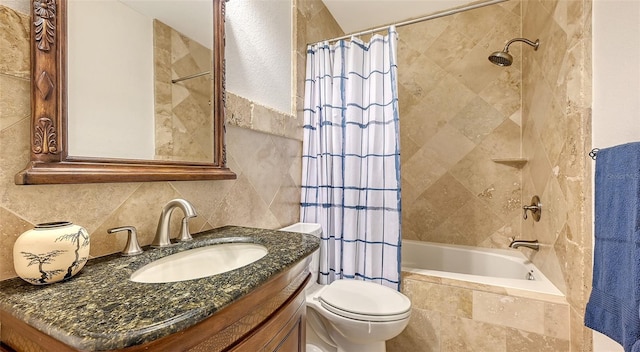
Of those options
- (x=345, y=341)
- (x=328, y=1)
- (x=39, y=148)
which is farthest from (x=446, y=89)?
(x=39, y=148)

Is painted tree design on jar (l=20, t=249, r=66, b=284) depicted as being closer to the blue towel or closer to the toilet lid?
the toilet lid

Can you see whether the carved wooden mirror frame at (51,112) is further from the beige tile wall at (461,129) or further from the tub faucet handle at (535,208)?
the beige tile wall at (461,129)

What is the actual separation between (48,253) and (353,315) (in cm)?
111

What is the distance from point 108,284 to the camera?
1.89ft

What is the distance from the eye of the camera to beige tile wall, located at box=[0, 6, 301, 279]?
0.61 metres

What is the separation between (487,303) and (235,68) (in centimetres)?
176

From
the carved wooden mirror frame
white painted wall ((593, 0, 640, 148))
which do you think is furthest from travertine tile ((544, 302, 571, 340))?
the carved wooden mirror frame

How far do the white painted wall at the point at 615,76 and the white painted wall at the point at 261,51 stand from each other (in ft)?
4.76

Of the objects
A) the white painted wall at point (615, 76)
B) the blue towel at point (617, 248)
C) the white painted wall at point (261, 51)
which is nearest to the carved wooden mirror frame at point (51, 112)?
the white painted wall at point (261, 51)

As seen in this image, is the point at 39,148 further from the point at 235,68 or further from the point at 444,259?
the point at 444,259

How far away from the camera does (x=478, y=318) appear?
4.75ft

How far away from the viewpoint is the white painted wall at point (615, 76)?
1006 mm

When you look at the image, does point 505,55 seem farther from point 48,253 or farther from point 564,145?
point 48,253

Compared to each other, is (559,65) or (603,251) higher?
(559,65)
